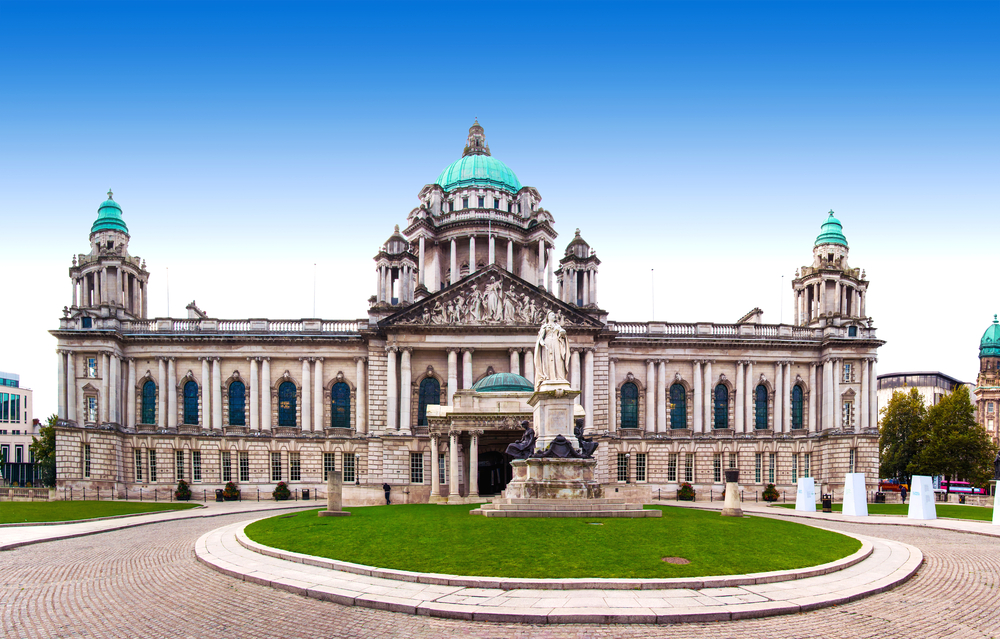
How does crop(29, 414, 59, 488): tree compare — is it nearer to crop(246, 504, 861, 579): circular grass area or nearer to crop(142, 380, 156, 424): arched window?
crop(142, 380, 156, 424): arched window

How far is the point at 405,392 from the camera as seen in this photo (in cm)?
6109

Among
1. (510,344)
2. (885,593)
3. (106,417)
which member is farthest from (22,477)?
(885,593)

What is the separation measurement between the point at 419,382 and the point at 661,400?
2190 centimetres

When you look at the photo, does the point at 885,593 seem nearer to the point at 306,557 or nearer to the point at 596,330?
the point at 306,557

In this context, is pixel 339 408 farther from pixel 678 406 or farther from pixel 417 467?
pixel 678 406

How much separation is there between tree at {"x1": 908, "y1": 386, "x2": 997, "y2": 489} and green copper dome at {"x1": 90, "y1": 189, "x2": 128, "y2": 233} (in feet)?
272

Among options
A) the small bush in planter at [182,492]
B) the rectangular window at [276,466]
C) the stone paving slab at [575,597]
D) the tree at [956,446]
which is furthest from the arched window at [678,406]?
the stone paving slab at [575,597]

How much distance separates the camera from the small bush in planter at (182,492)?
5934cm

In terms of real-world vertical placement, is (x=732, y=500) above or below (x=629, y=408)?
below

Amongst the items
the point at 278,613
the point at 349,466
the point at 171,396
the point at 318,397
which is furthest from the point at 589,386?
the point at 278,613

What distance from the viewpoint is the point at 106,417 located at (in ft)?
201

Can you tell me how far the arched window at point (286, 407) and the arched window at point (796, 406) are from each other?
45.8 metres

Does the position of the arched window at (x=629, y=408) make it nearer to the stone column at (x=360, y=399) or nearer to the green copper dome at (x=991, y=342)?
the stone column at (x=360, y=399)

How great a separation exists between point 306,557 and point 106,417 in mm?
51894
